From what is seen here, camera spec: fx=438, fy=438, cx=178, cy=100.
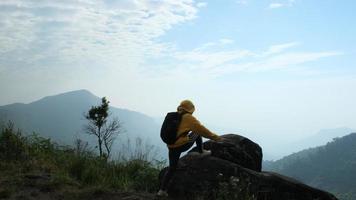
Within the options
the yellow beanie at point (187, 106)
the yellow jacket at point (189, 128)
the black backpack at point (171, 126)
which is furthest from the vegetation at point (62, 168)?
the yellow beanie at point (187, 106)

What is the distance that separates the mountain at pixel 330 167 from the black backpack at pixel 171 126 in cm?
→ 13982

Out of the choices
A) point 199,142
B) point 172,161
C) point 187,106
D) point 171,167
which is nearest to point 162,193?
point 171,167

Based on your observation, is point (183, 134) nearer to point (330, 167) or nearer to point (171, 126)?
point (171, 126)

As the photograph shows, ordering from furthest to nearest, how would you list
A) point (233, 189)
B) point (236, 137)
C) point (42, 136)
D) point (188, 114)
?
point (42, 136) → point (236, 137) → point (188, 114) → point (233, 189)

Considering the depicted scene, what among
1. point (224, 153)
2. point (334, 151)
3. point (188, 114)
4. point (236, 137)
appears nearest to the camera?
point (188, 114)

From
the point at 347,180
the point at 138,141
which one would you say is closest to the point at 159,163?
the point at 138,141

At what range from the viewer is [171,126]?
332 inches

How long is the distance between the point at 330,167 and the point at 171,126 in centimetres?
16213

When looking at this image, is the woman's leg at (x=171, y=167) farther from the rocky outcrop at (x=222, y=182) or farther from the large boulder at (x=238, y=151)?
the large boulder at (x=238, y=151)

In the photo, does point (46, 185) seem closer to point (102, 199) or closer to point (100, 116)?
point (102, 199)

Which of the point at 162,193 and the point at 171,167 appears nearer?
the point at 162,193

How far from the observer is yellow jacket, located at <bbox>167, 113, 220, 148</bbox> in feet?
27.5

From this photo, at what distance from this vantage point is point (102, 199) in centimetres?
796

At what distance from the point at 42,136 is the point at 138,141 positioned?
285 centimetres
